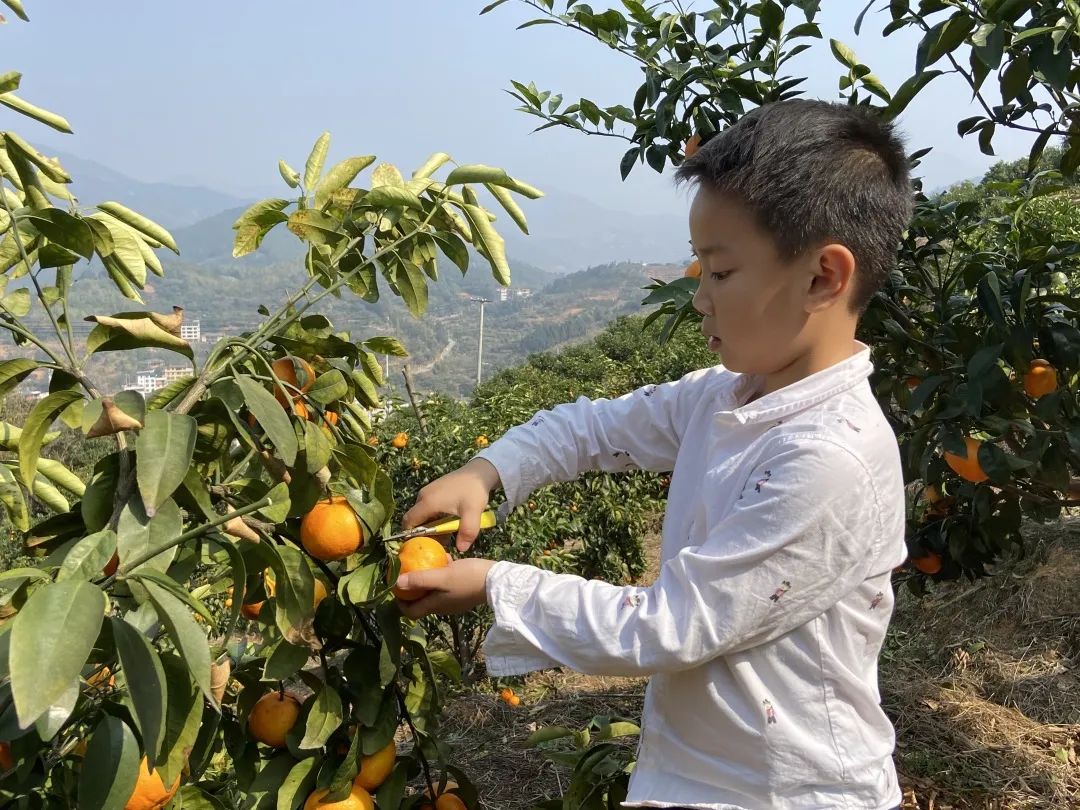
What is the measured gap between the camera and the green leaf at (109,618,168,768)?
0.57 m

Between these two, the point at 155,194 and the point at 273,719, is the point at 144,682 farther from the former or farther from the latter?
the point at 155,194

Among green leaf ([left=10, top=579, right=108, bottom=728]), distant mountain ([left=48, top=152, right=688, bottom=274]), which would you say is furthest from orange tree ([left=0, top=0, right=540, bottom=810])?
distant mountain ([left=48, top=152, right=688, bottom=274])

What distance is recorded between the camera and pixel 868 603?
899 mm

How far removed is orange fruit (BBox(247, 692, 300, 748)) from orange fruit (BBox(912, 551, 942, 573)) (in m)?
1.54

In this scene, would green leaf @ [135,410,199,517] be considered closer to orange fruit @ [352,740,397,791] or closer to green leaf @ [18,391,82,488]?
green leaf @ [18,391,82,488]

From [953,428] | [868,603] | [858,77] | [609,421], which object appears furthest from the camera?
[858,77]

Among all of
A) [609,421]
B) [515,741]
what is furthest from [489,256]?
[515,741]

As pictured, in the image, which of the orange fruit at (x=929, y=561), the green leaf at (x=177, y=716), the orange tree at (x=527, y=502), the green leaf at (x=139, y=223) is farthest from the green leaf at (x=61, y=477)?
the orange tree at (x=527, y=502)

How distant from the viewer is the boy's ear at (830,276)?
2.80 feet

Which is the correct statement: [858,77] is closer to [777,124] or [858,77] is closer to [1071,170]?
[1071,170]

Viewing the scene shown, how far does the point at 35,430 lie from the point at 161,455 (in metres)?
0.16

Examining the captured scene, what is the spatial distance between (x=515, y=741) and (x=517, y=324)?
59.7 meters

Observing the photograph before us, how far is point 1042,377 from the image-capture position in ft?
5.32

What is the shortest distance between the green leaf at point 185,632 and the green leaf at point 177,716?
0.09 m
